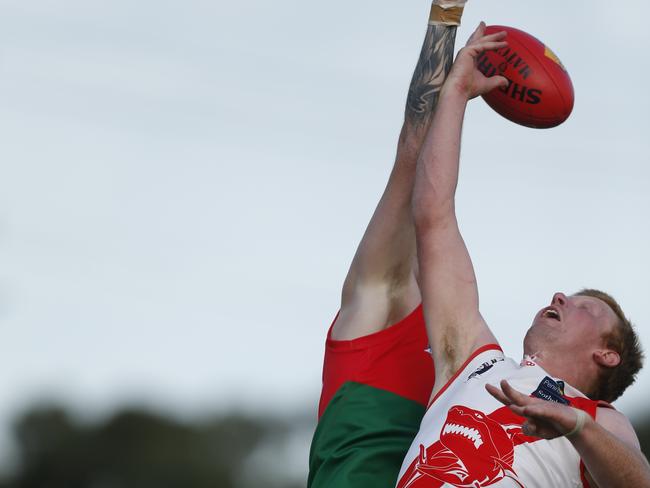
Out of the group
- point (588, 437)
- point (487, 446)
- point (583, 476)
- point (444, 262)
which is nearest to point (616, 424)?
point (583, 476)

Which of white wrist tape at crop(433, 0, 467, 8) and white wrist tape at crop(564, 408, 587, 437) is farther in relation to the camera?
white wrist tape at crop(433, 0, 467, 8)

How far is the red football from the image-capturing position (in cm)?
673

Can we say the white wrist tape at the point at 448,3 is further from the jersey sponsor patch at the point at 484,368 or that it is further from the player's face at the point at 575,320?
the jersey sponsor patch at the point at 484,368

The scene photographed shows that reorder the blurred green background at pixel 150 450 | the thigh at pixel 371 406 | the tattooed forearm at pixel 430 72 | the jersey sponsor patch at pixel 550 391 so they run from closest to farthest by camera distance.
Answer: the jersey sponsor patch at pixel 550 391 → the thigh at pixel 371 406 → the tattooed forearm at pixel 430 72 → the blurred green background at pixel 150 450

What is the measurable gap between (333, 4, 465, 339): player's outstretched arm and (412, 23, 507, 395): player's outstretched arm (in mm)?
205

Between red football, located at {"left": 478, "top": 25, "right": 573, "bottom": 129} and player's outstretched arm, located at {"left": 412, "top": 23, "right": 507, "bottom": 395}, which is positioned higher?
red football, located at {"left": 478, "top": 25, "right": 573, "bottom": 129}

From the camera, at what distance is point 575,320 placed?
667 cm

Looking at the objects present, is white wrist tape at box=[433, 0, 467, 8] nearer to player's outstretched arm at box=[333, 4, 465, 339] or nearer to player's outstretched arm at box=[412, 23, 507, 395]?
player's outstretched arm at box=[333, 4, 465, 339]

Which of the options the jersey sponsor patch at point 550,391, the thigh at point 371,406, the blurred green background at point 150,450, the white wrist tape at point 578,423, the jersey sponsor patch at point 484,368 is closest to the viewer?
the white wrist tape at point 578,423

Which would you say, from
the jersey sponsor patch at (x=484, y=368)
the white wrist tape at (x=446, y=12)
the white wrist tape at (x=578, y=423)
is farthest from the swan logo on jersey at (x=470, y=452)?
the white wrist tape at (x=446, y=12)

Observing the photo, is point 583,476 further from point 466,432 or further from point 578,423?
point 578,423

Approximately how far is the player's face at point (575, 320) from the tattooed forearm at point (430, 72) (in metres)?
1.10

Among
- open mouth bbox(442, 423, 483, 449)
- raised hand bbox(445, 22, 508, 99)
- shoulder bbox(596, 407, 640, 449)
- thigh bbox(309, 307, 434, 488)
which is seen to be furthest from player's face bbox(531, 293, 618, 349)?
raised hand bbox(445, 22, 508, 99)

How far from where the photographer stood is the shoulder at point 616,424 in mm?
5949
